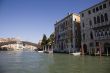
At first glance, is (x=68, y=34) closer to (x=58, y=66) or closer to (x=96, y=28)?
(x=96, y=28)

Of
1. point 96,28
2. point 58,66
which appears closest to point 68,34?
point 96,28

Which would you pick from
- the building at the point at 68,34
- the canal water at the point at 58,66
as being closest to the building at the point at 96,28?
the building at the point at 68,34

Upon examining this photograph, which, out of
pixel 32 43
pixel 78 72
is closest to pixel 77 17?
pixel 78 72

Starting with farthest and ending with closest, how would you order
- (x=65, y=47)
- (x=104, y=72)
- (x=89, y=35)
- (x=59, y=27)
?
1. (x=59, y=27)
2. (x=65, y=47)
3. (x=89, y=35)
4. (x=104, y=72)

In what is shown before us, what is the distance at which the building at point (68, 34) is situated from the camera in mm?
42750

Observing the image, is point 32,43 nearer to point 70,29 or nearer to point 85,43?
point 70,29

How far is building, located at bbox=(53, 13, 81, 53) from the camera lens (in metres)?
42.8

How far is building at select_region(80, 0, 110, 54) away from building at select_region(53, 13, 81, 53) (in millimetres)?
3346

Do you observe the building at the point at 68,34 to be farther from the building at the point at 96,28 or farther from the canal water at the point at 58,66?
the canal water at the point at 58,66

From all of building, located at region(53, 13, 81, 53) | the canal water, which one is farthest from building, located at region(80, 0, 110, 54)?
the canal water

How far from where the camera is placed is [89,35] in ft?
122

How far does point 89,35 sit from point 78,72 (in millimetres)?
24780

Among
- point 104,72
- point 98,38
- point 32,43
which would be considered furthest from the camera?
point 32,43

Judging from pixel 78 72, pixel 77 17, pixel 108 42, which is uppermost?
pixel 77 17
